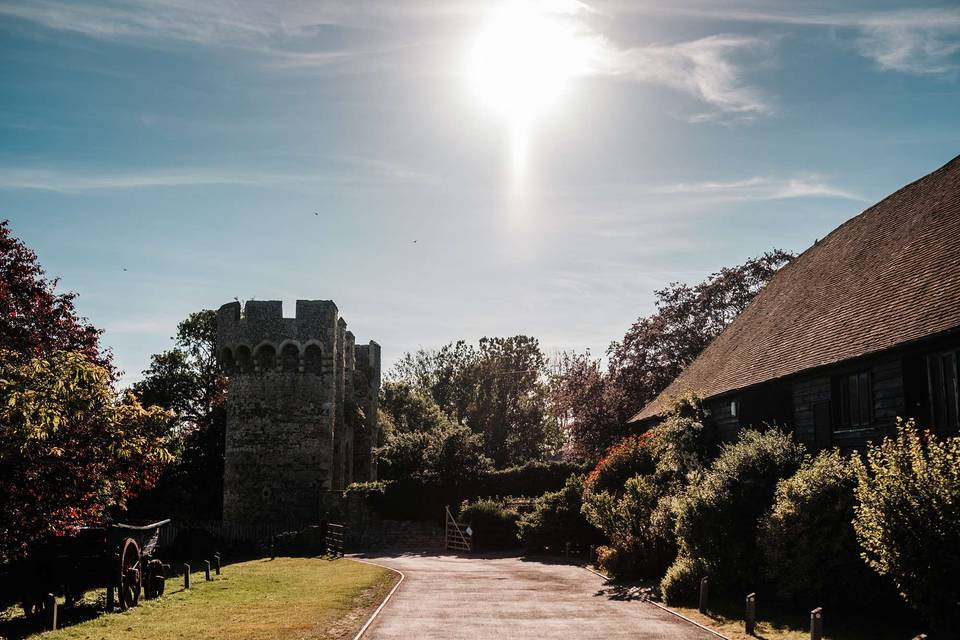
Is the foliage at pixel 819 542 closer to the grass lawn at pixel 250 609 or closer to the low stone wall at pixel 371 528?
the grass lawn at pixel 250 609

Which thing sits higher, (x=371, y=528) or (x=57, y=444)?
(x=57, y=444)

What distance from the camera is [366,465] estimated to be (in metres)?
52.6

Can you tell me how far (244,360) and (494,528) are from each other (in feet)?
53.9

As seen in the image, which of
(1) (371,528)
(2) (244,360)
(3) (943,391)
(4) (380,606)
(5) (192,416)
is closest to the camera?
(3) (943,391)

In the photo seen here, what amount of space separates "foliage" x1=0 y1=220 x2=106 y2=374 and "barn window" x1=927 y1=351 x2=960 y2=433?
24.2 m

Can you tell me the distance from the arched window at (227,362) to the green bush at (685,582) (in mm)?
29737

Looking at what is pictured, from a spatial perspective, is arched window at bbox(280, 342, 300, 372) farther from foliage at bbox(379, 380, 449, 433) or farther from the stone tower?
foliage at bbox(379, 380, 449, 433)

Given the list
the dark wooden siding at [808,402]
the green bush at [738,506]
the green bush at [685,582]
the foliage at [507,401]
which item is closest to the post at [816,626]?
the green bush at [738,506]

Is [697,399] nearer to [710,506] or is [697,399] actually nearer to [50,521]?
[710,506]

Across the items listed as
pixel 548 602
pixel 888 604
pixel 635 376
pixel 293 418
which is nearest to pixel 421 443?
pixel 293 418

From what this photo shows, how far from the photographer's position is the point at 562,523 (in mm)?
33406

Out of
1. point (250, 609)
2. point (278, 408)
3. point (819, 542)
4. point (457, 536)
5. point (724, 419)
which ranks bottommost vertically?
point (457, 536)

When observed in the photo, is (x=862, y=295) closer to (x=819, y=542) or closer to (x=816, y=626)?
(x=819, y=542)

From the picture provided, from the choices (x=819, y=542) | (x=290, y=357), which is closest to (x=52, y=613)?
(x=819, y=542)
